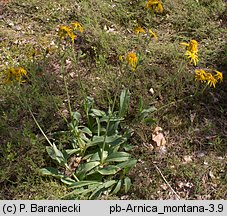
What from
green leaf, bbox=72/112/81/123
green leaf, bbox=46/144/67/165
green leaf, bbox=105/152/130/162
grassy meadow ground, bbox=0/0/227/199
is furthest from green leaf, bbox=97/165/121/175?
green leaf, bbox=72/112/81/123

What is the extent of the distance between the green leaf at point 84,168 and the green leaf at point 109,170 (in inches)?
2.5

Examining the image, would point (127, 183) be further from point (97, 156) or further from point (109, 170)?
point (97, 156)

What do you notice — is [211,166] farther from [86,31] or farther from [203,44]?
[86,31]

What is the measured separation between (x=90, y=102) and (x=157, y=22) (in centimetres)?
154

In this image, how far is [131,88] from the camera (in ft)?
10.8

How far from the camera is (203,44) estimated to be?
3740mm

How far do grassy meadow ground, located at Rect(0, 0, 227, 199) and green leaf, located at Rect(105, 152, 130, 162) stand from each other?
0.15 meters

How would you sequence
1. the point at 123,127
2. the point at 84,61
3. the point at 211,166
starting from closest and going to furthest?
1. the point at 211,166
2. the point at 123,127
3. the point at 84,61

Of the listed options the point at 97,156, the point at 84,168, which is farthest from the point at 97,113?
the point at 84,168

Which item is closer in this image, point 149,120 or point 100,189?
point 100,189

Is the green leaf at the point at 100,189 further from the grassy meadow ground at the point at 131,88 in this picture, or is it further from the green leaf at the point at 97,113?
the green leaf at the point at 97,113

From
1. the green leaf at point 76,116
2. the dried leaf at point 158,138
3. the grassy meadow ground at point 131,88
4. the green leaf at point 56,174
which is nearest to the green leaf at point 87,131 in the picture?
the green leaf at point 76,116

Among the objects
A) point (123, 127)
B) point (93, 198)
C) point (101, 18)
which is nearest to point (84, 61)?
point (101, 18)

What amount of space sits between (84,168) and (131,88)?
3.21ft
